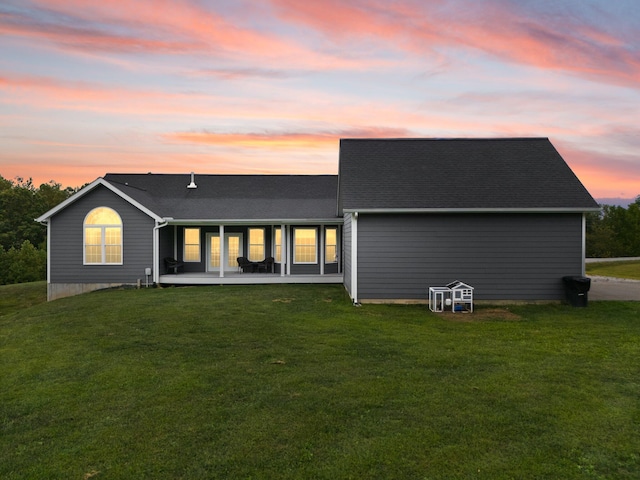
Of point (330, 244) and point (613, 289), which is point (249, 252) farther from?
point (613, 289)

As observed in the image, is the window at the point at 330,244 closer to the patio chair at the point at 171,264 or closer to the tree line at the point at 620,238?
the patio chair at the point at 171,264

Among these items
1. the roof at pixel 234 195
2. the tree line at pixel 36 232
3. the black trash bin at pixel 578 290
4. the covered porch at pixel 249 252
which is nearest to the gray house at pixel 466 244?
the black trash bin at pixel 578 290

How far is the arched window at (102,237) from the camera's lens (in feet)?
58.1

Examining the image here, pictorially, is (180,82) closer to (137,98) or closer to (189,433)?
(137,98)

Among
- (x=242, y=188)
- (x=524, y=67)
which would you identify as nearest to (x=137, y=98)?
(x=242, y=188)

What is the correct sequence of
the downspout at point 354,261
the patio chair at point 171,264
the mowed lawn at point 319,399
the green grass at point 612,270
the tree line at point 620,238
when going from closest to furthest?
the mowed lawn at point 319,399 → the downspout at point 354,261 → the patio chair at point 171,264 → the green grass at point 612,270 → the tree line at point 620,238

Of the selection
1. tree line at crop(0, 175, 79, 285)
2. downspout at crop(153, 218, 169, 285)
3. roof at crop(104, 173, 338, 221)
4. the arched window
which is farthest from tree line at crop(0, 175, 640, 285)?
downspout at crop(153, 218, 169, 285)

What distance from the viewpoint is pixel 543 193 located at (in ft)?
45.8

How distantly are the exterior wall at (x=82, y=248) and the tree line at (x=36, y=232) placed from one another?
3619 centimetres

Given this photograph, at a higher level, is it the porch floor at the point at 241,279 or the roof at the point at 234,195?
the roof at the point at 234,195

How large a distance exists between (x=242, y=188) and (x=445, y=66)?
11004 millimetres

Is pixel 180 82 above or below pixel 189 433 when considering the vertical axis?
above

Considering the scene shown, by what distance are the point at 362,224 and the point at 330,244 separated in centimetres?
627

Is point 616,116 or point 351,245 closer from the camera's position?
point 351,245
